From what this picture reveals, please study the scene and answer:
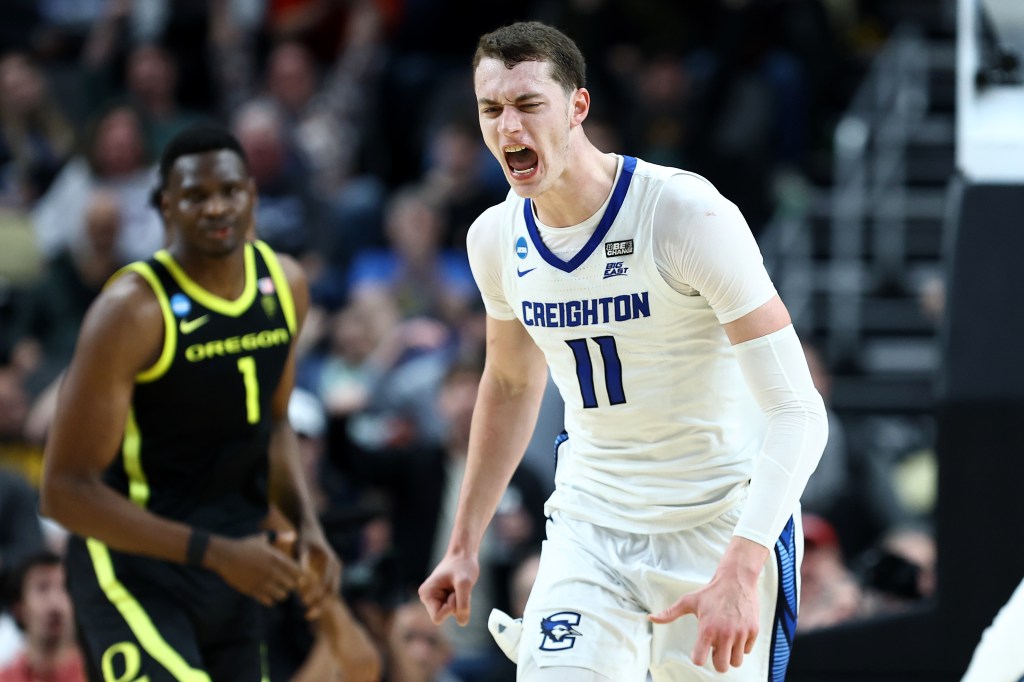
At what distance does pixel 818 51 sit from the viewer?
12.7 m

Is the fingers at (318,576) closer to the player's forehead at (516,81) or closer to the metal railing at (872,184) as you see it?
the player's forehead at (516,81)

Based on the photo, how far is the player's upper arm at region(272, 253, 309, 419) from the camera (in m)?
→ 5.58

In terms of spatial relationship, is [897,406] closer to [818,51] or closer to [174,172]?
[818,51]

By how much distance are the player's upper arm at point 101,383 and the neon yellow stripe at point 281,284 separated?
0.56 metres

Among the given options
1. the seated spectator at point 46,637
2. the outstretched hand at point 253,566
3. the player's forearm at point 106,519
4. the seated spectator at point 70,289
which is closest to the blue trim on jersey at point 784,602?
the outstretched hand at point 253,566

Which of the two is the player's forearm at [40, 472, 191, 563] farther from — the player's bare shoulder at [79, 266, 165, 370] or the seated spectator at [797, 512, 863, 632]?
the seated spectator at [797, 512, 863, 632]

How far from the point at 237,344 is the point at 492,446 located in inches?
40.1

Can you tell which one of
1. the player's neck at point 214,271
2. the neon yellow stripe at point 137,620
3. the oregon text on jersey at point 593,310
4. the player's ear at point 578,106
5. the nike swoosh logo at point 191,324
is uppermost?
the player's ear at point 578,106

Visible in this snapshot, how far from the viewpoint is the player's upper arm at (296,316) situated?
5.58 m

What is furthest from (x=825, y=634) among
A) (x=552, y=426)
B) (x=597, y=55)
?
(x=597, y=55)

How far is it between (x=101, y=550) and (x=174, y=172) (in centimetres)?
130

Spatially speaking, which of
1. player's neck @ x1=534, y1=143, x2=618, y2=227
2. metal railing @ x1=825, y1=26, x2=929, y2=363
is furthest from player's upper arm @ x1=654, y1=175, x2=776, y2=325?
metal railing @ x1=825, y1=26, x2=929, y2=363

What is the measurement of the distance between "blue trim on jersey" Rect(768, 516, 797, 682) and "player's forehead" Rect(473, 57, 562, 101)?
146 centimetres

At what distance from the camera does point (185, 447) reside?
5.29 metres
